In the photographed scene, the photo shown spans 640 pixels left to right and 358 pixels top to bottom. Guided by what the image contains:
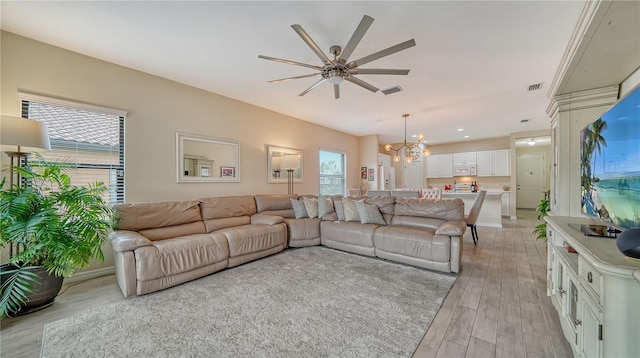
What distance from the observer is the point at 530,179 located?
8.71m

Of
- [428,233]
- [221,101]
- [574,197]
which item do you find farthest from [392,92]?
[221,101]

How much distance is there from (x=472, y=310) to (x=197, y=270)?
287cm

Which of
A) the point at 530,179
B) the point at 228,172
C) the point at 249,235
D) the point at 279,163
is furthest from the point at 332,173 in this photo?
the point at 530,179

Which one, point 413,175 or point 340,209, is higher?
point 413,175

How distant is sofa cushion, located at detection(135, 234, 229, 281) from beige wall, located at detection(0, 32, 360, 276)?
119cm

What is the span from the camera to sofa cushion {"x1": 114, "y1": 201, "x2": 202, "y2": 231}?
2.83 m

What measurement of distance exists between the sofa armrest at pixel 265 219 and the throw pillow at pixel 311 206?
25.8 inches

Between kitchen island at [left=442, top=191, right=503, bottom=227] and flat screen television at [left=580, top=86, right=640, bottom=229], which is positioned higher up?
flat screen television at [left=580, top=86, right=640, bottom=229]

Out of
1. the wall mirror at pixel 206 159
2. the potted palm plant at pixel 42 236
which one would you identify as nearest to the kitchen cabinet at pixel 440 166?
the wall mirror at pixel 206 159

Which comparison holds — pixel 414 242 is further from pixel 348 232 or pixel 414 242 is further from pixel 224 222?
pixel 224 222

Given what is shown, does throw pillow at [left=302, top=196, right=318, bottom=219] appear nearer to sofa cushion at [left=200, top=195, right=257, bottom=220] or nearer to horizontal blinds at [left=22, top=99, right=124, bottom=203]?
sofa cushion at [left=200, top=195, right=257, bottom=220]

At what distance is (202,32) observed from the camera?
2387mm

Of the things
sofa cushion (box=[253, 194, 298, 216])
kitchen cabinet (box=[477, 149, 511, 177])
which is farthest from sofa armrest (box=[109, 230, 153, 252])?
kitchen cabinet (box=[477, 149, 511, 177])

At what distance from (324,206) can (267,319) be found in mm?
2573
